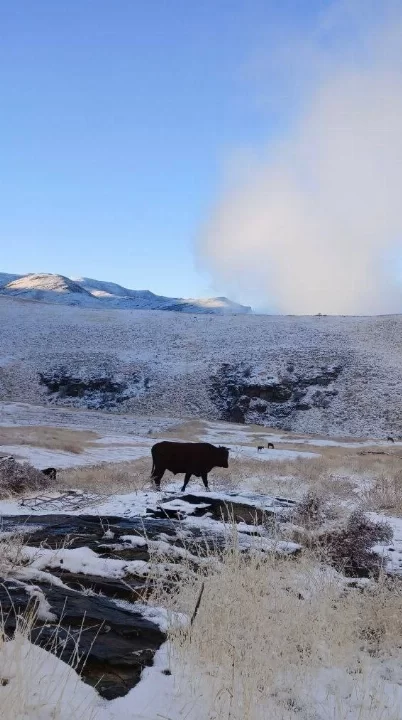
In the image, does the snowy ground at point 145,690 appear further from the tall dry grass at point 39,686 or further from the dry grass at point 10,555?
the dry grass at point 10,555

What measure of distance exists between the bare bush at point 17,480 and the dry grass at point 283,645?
25.3 ft

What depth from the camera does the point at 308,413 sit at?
56344 millimetres

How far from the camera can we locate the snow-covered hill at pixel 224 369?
5703cm

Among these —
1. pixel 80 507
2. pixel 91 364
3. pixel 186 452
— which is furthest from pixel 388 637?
pixel 91 364

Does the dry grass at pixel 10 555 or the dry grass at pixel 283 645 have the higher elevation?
the dry grass at pixel 283 645

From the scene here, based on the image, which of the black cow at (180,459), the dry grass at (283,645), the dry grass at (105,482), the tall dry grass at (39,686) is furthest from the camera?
the dry grass at (105,482)

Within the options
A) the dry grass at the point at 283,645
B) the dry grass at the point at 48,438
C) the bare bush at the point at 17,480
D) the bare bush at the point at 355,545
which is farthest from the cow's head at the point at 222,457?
the dry grass at the point at 48,438

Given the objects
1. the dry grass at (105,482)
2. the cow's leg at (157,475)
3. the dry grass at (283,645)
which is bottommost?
the dry grass at (105,482)

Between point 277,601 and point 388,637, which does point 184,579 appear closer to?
point 277,601

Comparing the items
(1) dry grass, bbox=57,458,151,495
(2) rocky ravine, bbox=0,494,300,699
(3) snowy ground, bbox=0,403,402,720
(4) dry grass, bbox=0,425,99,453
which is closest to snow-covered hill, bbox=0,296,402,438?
(4) dry grass, bbox=0,425,99,453

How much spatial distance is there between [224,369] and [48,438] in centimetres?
3624

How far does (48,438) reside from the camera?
3017 cm

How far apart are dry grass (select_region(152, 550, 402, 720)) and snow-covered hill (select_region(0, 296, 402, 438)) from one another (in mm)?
48180

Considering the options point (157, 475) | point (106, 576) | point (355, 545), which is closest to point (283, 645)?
point (106, 576)
